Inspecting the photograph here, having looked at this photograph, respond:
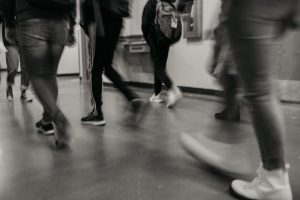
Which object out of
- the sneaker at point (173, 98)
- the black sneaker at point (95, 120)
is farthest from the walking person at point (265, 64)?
the sneaker at point (173, 98)

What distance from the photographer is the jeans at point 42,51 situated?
1.86 metres

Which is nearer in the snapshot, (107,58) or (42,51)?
(42,51)

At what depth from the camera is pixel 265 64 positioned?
1107 millimetres

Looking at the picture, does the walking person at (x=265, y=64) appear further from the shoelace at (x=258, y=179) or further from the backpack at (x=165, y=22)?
the backpack at (x=165, y=22)

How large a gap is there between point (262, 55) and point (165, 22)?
2.48 m

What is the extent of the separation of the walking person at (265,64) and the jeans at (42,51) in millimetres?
1113

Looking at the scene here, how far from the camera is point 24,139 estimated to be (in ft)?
7.41

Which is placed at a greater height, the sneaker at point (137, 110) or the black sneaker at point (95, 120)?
the sneaker at point (137, 110)

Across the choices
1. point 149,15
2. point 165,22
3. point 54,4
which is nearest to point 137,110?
point 54,4

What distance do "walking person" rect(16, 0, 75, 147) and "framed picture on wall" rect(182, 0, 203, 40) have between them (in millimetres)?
2888

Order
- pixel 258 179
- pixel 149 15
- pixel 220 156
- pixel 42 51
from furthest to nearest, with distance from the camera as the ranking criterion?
1. pixel 149 15
2. pixel 42 51
3. pixel 220 156
4. pixel 258 179

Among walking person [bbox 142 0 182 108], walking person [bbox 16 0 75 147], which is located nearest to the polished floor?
walking person [bbox 16 0 75 147]

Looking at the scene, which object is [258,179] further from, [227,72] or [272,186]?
[227,72]

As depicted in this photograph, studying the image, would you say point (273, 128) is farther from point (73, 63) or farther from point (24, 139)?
point (73, 63)
